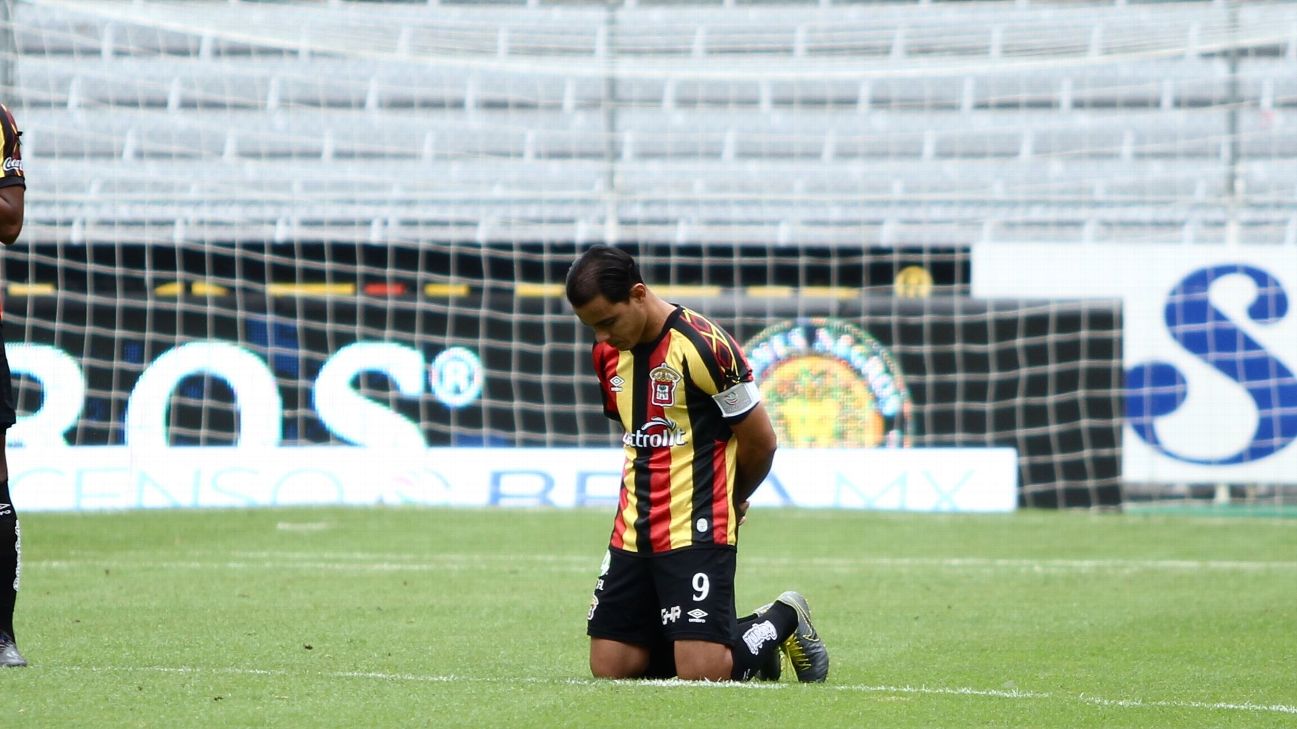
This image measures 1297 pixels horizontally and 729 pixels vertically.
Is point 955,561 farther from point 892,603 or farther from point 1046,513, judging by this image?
point 1046,513

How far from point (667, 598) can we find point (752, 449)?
479 millimetres

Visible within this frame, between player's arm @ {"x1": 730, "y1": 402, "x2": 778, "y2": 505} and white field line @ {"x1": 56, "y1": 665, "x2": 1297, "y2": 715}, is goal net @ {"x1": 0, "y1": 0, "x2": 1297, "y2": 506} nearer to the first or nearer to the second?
player's arm @ {"x1": 730, "y1": 402, "x2": 778, "y2": 505}

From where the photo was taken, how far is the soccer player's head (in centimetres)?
434

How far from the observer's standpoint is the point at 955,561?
8820mm

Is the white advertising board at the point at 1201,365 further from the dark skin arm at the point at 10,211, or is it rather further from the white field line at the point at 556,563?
the dark skin arm at the point at 10,211

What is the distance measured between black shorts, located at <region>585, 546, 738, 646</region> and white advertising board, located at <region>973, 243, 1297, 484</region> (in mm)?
7972

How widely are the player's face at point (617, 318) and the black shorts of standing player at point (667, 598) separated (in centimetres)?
62

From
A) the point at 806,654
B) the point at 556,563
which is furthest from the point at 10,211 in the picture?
the point at 556,563

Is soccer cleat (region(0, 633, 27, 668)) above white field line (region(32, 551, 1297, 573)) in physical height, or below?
above

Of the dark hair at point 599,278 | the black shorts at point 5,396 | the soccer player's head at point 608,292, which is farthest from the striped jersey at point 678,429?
the black shorts at point 5,396

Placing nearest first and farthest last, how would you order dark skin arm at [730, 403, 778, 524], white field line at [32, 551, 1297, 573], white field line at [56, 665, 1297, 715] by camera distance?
white field line at [56, 665, 1297, 715] < dark skin arm at [730, 403, 778, 524] < white field line at [32, 551, 1297, 573]

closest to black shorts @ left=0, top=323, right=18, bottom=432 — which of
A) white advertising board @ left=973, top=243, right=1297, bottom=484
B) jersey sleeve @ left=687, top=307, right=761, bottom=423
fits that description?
jersey sleeve @ left=687, top=307, right=761, bottom=423

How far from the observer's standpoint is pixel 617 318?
4430 millimetres

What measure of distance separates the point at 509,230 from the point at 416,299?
3021 mm
